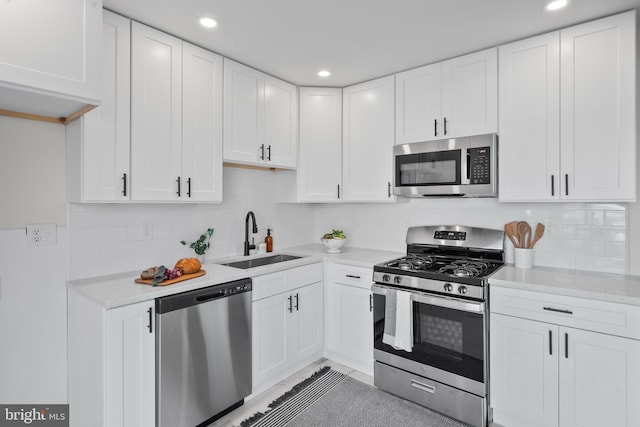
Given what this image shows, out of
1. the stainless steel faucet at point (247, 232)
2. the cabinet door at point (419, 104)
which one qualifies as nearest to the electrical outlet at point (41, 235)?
the stainless steel faucet at point (247, 232)

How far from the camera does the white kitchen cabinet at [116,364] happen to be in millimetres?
1715

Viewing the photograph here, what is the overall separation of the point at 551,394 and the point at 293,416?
1612 mm

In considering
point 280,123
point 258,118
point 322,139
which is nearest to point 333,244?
point 322,139

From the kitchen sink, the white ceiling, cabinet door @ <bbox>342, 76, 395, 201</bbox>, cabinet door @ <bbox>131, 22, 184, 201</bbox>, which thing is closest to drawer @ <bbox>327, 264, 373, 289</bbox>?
the kitchen sink

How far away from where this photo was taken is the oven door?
2168mm

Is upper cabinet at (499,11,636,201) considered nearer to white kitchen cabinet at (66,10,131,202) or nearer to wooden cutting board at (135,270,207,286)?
wooden cutting board at (135,270,207,286)

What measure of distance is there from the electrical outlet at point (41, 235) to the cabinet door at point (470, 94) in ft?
9.16

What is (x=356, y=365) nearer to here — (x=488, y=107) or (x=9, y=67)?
(x=488, y=107)

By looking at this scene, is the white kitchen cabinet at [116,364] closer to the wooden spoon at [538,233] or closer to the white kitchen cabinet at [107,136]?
the white kitchen cabinet at [107,136]

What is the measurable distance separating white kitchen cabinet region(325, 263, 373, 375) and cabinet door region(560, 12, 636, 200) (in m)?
1.59

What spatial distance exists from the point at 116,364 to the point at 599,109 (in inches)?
123

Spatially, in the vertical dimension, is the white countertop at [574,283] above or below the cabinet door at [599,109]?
below

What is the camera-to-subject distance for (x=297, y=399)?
8.18 ft

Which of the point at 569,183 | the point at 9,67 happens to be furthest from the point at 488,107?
the point at 9,67
